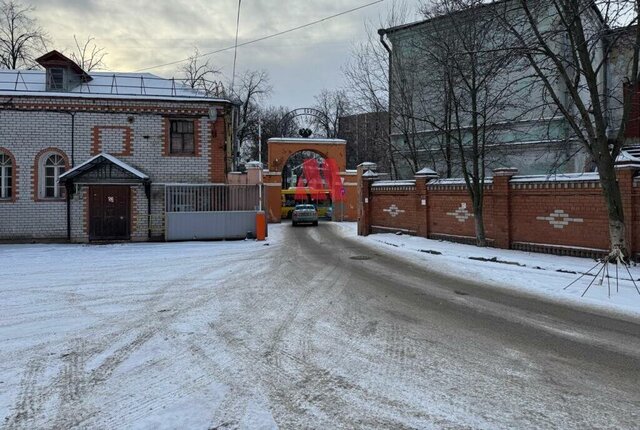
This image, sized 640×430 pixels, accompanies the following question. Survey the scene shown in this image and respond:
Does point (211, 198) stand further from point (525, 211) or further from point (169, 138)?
point (525, 211)

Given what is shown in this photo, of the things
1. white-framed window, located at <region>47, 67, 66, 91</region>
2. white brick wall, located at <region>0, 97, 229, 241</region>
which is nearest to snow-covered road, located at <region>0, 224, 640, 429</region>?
white brick wall, located at <region>0, 97, 229, 241</region>

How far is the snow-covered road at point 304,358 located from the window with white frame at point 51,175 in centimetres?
1088

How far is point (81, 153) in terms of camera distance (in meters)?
18.6

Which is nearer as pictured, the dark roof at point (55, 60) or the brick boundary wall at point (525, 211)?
the brick boundary wall at point (525, 211)

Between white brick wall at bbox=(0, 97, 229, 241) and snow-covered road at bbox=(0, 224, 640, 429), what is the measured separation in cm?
1016

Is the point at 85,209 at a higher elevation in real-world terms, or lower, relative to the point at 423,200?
lower

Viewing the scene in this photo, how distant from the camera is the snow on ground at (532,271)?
301 inches

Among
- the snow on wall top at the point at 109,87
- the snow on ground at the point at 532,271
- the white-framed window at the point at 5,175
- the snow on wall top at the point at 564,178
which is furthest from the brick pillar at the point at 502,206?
the white-framed window at the point at 5,175

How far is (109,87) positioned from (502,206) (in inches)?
697

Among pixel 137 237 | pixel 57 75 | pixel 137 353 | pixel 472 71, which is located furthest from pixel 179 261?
pixel 57 75

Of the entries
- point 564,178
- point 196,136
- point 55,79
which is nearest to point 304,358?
point 564,178

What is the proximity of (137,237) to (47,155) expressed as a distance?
5097mm

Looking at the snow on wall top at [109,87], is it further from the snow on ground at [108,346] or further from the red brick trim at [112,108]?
the snow on ground at [108,346]

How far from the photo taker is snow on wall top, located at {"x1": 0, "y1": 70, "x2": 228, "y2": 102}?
61.4 ft
